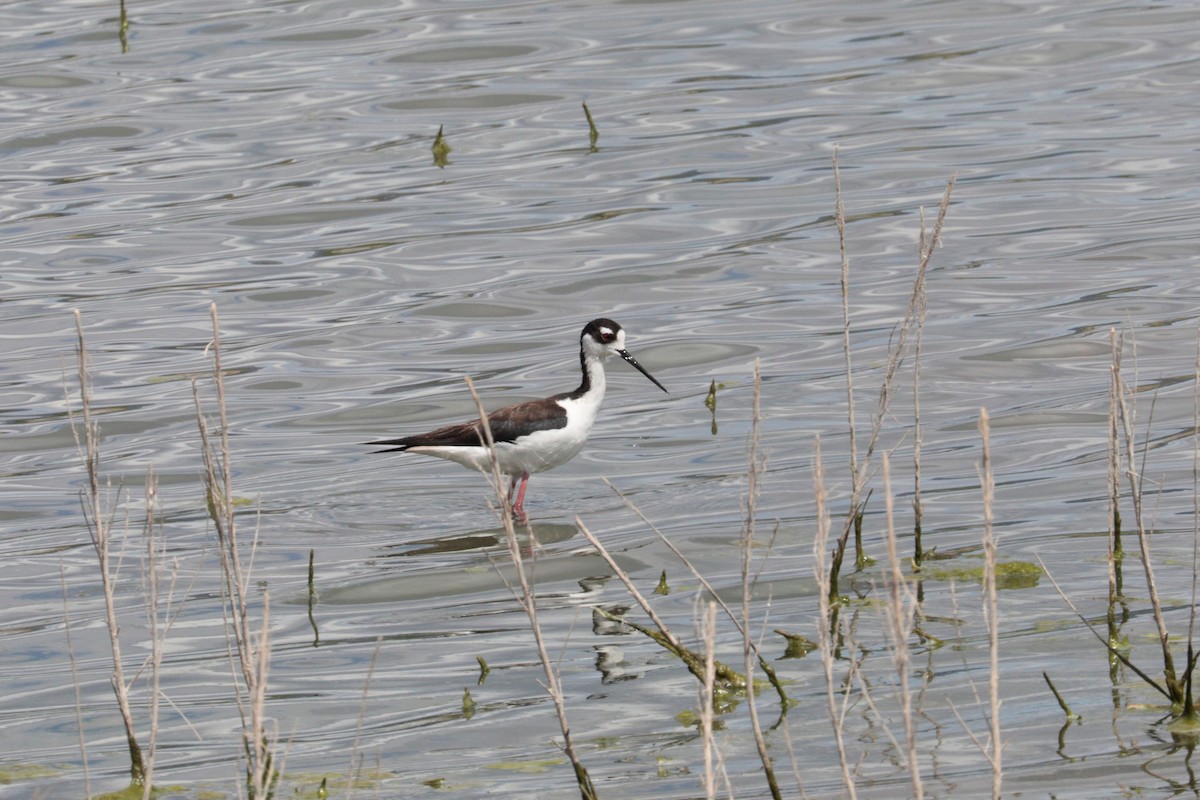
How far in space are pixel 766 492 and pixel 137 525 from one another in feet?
11.5

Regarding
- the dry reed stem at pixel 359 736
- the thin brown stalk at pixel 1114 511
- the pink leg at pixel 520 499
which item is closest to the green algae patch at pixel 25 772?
the dry reed stem at pixel 359 736

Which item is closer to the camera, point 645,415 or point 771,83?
point 645,415

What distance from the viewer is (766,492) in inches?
427

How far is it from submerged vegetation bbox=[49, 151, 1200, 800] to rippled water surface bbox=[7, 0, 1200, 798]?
0.24 ft

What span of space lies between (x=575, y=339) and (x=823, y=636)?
10.6 m

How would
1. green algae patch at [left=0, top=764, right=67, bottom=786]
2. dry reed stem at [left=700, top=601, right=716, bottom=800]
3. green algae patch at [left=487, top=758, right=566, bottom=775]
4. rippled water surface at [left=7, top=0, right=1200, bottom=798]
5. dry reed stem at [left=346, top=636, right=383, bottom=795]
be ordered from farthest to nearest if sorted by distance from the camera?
rippled water surface at [left=7, top=0, right=1200, bottom=798]
green algae patch at [left=0, top=764, right=67, bottom=786]
green algae patch at [left=487, top=758, right=566, bottom=775]
dry reed stem at [left=346, top=636, right=383, bottom=795]
dry reed stem at [left=700, top=601, right=716, bottom=800]

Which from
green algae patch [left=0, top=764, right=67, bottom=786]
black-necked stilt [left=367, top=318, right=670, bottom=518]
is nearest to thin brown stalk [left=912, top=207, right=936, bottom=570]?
black-necked stilt [left=367, top=318, right=670, bottom=518]

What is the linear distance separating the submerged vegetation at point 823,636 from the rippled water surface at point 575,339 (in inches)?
2.9

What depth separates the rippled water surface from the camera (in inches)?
290

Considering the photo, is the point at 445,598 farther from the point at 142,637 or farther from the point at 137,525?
the point at 137,525

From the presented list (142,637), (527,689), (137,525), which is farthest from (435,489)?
(527,689)

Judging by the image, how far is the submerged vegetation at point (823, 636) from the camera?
17.2ft

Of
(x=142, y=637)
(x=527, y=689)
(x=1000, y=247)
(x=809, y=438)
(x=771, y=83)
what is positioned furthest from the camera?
(x=771, y=83)

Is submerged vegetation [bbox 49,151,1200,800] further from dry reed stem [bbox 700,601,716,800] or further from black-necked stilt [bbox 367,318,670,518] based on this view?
black-necked stilt [bbox 367,318,670,518]
